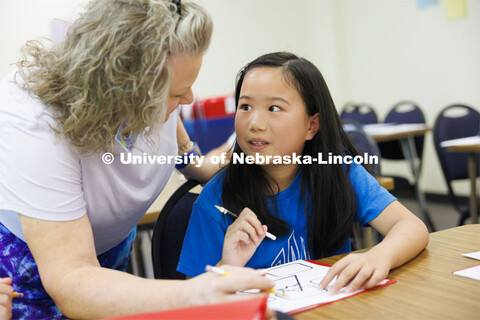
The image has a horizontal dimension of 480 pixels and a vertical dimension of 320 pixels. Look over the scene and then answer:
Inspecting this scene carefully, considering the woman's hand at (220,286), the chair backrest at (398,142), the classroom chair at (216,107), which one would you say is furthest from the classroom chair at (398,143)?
the woman's hand at (220,286)

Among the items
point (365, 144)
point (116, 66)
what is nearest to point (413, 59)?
point (365, 144)

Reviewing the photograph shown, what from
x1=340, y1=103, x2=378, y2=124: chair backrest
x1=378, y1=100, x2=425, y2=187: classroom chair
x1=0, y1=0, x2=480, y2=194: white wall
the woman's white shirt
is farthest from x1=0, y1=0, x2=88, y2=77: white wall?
the woman's white shirt

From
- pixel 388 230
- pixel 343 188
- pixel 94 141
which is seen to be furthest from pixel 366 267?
pixel 94 141

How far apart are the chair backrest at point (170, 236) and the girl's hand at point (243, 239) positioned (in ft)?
0.74

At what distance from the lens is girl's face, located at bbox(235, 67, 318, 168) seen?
1.22 metres

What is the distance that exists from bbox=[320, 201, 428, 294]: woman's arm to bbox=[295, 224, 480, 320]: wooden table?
2cm

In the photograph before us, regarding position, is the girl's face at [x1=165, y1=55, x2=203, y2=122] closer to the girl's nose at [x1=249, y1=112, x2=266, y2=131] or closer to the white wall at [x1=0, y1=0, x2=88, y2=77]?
the girl's nose at [x1=249, y1=112, x2=266, y2=131]

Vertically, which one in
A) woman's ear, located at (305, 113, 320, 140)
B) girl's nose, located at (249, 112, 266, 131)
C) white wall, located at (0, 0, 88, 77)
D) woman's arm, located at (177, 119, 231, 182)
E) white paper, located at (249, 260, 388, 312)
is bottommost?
white paper, located at (249, 260, 388, 312)

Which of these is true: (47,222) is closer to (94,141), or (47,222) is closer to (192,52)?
(94,141)

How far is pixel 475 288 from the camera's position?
78cm

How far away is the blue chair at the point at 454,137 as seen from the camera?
9.90ft

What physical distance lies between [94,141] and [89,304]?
0.30 m

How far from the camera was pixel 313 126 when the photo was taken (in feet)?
4.38

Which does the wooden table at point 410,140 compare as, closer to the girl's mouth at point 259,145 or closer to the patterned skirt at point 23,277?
the girl's mouth at point 259,145
